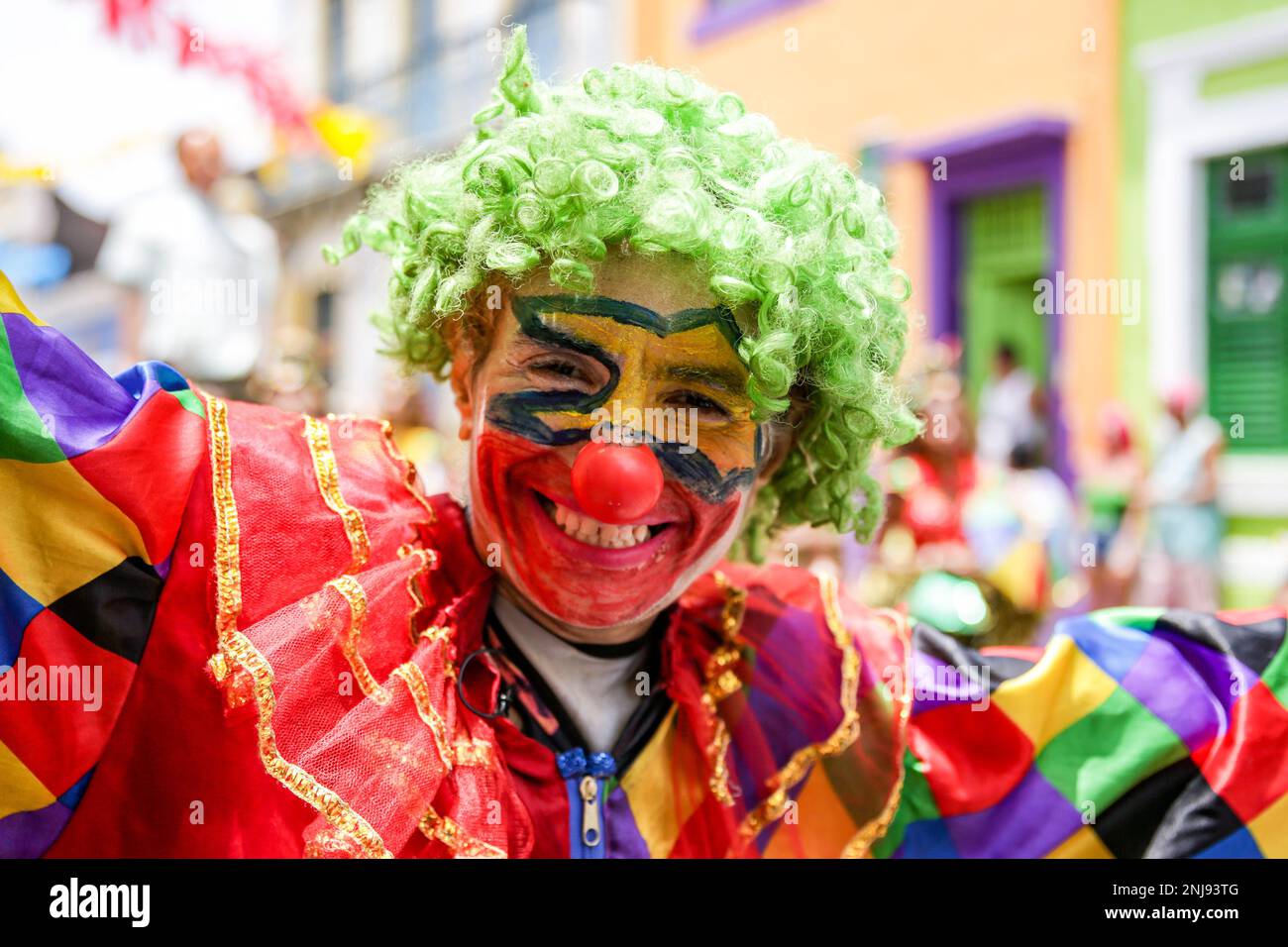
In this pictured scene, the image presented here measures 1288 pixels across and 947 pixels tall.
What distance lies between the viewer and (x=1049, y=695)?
5.52 ft

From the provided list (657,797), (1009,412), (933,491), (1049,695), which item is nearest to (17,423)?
(657,797)

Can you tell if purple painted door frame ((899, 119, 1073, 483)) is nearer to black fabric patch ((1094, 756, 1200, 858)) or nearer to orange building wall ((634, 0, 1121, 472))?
orange building wall ((634, 0, 1121, 472))

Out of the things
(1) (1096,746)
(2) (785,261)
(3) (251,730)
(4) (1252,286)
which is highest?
(4) (1252,286)

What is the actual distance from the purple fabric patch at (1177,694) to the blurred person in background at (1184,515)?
3.69m

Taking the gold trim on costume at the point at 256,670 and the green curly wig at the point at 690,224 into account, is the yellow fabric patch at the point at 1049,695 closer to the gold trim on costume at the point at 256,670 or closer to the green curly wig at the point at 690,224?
the green curly wig at the point at 690,224

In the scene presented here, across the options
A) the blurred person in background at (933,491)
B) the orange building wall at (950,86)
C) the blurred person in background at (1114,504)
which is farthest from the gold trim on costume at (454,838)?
the orange building wall at (950,86)

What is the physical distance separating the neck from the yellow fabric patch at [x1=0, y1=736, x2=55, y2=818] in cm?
56

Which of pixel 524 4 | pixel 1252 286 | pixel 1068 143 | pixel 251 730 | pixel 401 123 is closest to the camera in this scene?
pixel 251 730

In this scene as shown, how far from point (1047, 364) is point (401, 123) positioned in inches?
323

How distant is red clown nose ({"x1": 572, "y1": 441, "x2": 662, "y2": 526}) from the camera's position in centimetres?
135

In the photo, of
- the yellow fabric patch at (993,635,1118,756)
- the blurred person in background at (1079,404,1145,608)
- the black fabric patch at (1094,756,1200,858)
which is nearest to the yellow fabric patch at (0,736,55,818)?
the yellow fabric patch at (993,635,1118,756)

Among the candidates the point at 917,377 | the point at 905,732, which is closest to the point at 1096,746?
the point at 905,732
